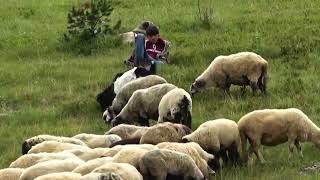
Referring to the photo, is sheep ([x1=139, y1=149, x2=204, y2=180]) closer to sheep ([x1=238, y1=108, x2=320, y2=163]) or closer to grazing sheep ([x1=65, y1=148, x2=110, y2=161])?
grazing sheep ([x1=65, y1=148, x2=110, y2=161])

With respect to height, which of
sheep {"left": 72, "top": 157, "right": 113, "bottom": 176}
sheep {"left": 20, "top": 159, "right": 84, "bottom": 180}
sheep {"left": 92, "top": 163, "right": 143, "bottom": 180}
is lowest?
sheep {"left": 20, "top": 159, "right": 84, "bottom": 180}

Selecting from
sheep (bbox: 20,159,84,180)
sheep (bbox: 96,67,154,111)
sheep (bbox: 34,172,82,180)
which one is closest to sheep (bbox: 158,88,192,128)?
sheep (bbox: 96,67,154,111)

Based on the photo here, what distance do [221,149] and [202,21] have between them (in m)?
10.8

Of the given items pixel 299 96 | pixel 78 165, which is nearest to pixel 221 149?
pixel 78 165

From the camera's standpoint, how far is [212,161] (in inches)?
425

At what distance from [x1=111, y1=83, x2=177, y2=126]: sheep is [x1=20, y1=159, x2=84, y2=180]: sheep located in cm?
426

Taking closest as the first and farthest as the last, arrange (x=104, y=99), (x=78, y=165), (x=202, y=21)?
(x=78, y=165), (x=104, y=99), (x=202, y=21)

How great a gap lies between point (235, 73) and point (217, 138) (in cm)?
457

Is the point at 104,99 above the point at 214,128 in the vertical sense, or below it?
below

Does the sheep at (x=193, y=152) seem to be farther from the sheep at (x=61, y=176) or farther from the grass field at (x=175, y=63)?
the sheep at (x=61, y=176)

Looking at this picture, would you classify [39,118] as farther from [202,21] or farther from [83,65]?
[202,21]

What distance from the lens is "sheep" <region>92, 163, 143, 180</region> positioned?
8.58m

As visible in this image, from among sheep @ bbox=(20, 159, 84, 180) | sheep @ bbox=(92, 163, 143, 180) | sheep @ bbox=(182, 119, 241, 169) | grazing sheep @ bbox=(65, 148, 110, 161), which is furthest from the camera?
sheep @ bbox=(182, 119, 241, 169)

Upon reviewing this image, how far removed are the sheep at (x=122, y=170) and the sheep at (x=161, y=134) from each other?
201 cm
